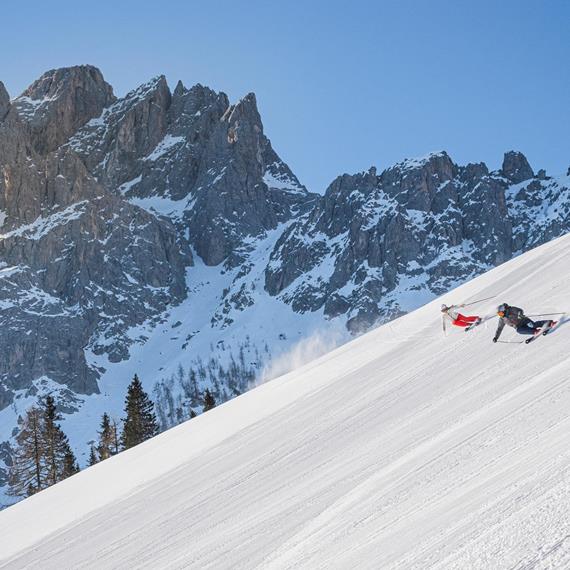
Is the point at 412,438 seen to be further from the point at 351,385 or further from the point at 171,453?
the point at 171,453

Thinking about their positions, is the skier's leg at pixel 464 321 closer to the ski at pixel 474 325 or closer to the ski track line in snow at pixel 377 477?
the ski at pixel 474 325

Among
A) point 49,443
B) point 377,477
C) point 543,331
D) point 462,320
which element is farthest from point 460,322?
point 49,443

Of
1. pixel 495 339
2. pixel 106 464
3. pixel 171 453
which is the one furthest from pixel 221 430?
pixel 495 339

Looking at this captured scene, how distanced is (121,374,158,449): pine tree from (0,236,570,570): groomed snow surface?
29683 mm

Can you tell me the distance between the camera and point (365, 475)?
31.2 ft

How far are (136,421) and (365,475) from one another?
42.8 metres

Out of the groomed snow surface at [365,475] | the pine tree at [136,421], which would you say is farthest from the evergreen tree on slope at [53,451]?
the groomed snow surface at [365,475]

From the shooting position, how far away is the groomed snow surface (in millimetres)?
6348

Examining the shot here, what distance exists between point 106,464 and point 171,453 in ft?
13.2

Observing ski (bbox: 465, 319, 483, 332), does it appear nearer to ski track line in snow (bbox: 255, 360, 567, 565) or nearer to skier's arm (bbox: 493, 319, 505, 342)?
skier's arm (bbox: 493, 319, 505, 342)

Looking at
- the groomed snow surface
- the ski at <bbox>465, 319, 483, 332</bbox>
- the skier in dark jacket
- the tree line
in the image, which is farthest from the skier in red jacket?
the tree line

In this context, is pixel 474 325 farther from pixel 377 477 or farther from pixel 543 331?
pixel 377 477

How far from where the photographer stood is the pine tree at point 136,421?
163 feet

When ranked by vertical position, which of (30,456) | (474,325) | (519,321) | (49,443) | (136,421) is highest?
(49,443)
